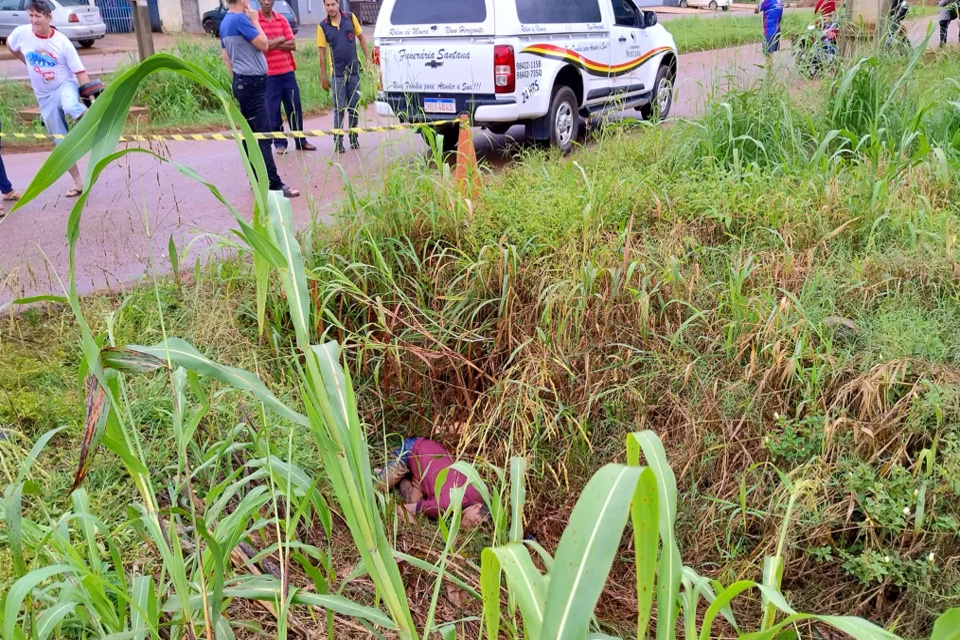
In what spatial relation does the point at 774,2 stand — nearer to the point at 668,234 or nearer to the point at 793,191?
the point at 793,191

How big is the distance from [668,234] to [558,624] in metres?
3.31

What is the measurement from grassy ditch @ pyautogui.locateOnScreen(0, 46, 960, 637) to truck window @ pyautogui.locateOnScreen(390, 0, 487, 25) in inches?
132

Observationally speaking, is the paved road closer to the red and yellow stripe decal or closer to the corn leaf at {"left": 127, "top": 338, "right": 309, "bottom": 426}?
the red and yellow stripe decal

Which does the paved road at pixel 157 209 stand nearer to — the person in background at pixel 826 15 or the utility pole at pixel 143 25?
the person in background at pixel 826 15

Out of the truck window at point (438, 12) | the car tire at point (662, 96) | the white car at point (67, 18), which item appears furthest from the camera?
the white car at point (67, 18)

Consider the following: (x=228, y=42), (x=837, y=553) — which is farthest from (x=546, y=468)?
(x=228, y=42)

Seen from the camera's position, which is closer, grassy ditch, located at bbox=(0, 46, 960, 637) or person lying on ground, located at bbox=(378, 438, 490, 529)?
grassy ditch, located at bbox=(0, 46, 960, 637)

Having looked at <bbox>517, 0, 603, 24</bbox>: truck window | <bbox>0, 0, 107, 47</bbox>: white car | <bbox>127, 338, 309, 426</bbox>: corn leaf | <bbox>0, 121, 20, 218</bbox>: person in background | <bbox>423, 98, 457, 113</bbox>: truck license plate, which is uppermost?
<bbox>0, 0, 107, 47</bbox>: white car

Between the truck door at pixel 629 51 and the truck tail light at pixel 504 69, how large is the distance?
193 centimetres

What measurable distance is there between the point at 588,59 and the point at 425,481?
6.39 meters

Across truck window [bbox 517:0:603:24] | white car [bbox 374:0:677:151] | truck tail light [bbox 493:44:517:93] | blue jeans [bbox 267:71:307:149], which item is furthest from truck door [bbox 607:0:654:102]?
blue jeans [bbox 267:71:307:149]

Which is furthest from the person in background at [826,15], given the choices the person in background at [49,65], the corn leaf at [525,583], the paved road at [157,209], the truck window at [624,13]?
the person in background at [49,65]

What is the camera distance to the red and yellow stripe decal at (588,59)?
7723mm

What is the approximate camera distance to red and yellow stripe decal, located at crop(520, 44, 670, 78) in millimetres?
7723
